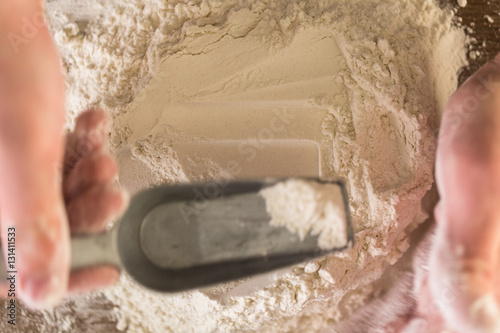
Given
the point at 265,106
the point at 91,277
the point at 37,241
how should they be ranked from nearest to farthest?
the point at 37,241
the point at 91,277
the point at 265,106

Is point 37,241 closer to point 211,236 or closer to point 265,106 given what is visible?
point 211,236

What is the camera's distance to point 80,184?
0.64 metres

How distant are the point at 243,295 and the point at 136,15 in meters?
0.56

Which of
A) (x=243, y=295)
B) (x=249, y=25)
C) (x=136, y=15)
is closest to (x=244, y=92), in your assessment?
(x=249, y=25)

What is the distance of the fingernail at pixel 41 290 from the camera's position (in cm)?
52

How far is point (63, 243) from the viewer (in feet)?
1.74

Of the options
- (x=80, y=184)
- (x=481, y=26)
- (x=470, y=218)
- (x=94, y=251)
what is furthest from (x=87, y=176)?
(x=481, y=26)

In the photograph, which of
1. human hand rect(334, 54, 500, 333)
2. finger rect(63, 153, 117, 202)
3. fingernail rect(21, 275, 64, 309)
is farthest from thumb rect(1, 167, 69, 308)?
human hand rect(334, 54, 500, 333)

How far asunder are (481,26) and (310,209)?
0.59 metres

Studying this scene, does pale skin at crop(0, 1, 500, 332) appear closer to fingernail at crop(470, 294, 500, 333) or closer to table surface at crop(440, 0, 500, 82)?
fingernail at crop(470, 294, 500, 333)

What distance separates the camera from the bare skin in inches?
20.6

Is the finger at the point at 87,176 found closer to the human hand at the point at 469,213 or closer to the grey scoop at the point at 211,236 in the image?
the grey scoop at the point at 211,236

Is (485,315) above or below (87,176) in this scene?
below

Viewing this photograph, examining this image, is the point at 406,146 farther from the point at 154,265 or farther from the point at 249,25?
the point at 154,265
